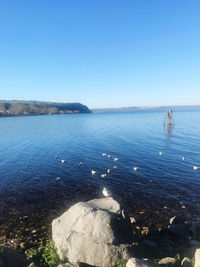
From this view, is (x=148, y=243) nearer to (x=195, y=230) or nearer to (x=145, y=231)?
(x=145, y=231)

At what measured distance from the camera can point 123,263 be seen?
8445 millimetres

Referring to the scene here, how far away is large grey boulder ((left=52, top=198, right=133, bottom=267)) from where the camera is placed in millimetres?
→ 8820

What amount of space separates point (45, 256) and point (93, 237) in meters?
2.98

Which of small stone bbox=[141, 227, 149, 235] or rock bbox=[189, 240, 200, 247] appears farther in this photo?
small stone bbox=[141, 227, 149, 235]

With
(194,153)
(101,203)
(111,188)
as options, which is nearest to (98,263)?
(101,203)

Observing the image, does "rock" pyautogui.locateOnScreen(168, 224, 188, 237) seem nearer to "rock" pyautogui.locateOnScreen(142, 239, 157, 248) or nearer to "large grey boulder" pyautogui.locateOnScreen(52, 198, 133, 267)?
"rock" pyautogui.locateOnScreen(142, 239, 157, 248)

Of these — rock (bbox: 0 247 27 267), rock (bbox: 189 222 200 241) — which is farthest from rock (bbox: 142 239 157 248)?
rock (bbox: 0 247 27 267)

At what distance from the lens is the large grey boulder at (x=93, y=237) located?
8.82 meters

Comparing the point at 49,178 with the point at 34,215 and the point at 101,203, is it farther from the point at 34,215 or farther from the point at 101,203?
the point at 101,203

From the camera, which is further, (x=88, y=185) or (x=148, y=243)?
(x=88, y=185)

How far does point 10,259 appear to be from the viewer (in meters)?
8.79

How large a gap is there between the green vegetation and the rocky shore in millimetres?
90

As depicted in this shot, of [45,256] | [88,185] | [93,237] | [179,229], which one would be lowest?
[88,185]

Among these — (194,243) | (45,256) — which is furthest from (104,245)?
(194,243)
